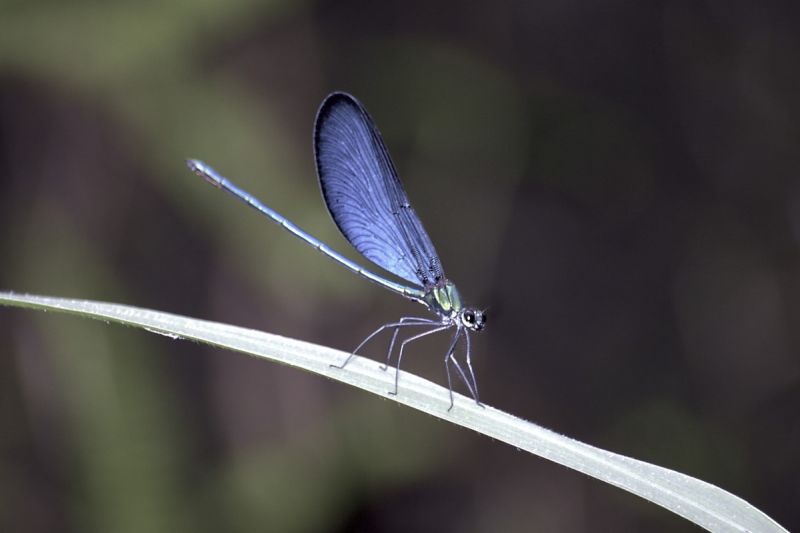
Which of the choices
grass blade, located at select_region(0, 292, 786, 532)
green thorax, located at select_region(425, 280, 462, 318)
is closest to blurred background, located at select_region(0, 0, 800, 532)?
green thorax, located at select_region(425, 280, 462, 318)

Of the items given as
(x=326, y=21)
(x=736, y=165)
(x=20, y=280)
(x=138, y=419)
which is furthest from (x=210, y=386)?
(x=736, y=165)

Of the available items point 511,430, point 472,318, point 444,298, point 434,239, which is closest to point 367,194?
point 444,298

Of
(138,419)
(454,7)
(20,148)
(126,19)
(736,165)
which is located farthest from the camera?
(454,7)

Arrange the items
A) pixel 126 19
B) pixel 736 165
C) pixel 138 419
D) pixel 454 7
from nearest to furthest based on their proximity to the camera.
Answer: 1. pixel 138 419
2. pixel 126 19
3. pixel 736 165
4. pixel 454 7

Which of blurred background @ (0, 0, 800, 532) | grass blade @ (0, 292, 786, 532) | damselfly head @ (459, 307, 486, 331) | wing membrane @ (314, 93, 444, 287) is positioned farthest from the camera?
blurred background @ (0, 0, 800, 532)

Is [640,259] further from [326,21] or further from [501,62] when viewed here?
[326,21]

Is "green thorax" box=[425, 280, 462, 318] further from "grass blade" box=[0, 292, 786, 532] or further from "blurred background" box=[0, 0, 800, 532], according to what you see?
"grass blade" box=[0, 292, 786, 532]

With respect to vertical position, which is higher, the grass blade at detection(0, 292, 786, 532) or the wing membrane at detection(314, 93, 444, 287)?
the wing membrane at detection(314, 93, 444, 287)
